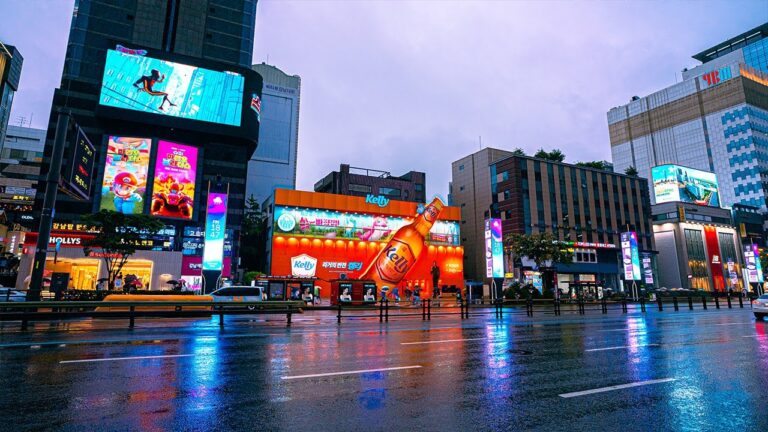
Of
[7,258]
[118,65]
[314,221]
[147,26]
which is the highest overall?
[147,26]

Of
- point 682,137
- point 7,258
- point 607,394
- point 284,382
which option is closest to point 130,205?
point 7,258

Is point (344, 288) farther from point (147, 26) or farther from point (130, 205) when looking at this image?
point (147, 26)

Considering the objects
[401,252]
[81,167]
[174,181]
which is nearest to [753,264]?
[401,252]

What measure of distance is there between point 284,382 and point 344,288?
1164 inches

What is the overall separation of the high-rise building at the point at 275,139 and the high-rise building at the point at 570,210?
7017 centimetres

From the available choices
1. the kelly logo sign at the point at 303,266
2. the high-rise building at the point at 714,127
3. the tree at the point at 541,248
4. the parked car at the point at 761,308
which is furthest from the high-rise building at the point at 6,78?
the high-rise building at the point at 714,127

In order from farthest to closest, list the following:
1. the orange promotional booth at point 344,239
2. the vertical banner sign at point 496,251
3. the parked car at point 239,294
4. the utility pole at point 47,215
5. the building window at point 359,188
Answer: the building window at point 359,188 < the orange promotional booth at point 344,239 < the vertical banner sign at point 496,251 < the parked car at point 239,294 < the utility pole at point 47,215

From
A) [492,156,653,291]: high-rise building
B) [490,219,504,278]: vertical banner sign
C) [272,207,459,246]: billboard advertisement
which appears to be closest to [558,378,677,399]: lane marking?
[490,219,504,278]: vertical banner sign

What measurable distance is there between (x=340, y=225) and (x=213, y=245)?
2700cm

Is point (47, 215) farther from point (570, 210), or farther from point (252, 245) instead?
point (570, 210)

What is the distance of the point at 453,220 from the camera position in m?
62.8

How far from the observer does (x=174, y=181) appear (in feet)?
187

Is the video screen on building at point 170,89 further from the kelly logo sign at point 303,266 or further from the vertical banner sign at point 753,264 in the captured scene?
the vertical banner sign at point 753,264

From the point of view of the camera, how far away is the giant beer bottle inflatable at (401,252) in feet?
166
